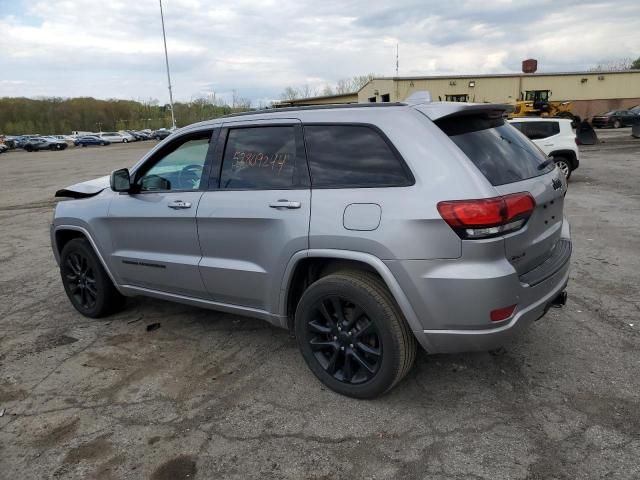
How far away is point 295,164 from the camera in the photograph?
3.29 meters

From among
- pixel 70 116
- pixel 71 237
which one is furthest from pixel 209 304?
pixel 70 116

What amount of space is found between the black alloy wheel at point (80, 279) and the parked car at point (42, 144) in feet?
187

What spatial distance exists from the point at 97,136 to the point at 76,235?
7144 centimetres

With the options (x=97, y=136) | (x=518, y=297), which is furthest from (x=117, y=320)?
(x=97, y=136)

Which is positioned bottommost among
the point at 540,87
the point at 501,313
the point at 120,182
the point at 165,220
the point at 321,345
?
the point at 321,345

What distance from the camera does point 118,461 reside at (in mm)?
2754

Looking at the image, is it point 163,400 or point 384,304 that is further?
point 163,400

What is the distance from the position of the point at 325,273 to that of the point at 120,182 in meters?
1.95

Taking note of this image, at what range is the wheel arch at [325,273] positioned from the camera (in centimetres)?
283

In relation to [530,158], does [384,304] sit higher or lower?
lower

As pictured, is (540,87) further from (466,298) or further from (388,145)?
(466,298)

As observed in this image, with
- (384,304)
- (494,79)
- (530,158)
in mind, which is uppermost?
(494,79)

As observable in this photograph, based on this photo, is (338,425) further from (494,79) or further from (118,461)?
(494,79)

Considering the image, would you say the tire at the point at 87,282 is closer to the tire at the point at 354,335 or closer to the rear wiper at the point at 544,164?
the tire at the point at 354,335
